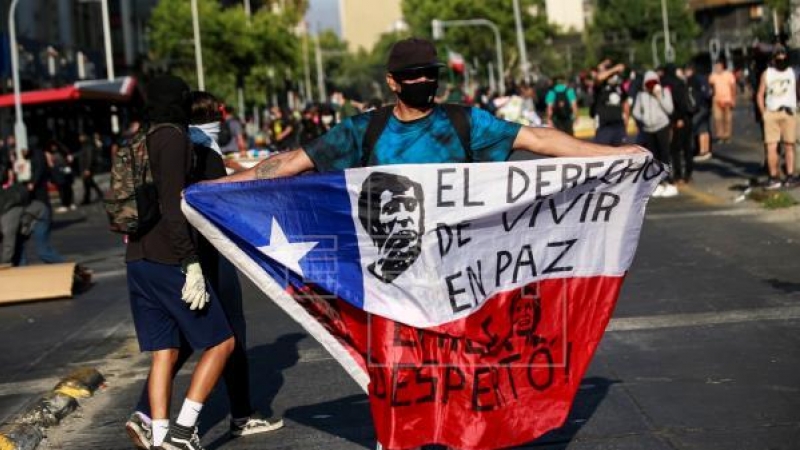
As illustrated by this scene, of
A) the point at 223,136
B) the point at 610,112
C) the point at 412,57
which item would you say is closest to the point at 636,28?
the point at 610,112

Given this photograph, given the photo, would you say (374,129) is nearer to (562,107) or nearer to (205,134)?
(205,134)

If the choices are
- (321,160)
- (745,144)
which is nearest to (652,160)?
(321,160)

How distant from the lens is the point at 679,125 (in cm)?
2170

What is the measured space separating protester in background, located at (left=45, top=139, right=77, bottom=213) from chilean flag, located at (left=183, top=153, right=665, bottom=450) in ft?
81.4

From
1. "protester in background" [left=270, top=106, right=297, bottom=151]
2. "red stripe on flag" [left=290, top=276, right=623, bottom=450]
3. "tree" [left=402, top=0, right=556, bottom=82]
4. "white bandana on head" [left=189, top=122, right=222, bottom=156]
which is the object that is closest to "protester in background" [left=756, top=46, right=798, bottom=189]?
"white bandana on head" [left=189, top=122, right=222, bottom=156]

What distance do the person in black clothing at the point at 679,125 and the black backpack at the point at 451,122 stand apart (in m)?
16.1

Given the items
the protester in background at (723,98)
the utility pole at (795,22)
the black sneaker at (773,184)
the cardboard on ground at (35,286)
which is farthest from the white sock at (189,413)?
the protester in background at (723,98)

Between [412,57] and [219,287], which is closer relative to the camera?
[412,57]

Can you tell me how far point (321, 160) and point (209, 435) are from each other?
227 centimetres

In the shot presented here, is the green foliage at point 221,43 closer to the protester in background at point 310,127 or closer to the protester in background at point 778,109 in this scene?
the protester in background at point 310,127

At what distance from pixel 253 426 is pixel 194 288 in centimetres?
125

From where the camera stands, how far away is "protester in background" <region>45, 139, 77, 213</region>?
30.4m

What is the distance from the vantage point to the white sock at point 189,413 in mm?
6523

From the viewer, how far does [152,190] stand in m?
6.44
